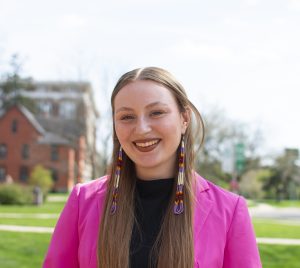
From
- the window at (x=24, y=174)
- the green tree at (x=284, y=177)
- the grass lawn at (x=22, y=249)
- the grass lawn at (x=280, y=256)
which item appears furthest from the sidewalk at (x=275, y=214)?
the window at (x=24, y=174)

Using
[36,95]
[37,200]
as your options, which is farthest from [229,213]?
[36,95]

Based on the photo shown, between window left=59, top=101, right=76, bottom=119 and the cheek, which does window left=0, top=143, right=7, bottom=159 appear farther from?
the cheek

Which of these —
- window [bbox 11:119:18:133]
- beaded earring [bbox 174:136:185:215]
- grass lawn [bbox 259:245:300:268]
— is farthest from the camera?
window [bbox 11:119:18:133]

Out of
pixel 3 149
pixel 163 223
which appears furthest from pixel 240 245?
pixel 3 149

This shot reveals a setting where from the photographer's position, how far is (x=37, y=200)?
30.1 meters

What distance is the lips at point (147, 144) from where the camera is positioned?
6.98ft

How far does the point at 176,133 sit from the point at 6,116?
56.4m

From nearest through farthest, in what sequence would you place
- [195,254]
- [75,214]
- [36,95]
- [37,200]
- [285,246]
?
1. [195,254]
2. [75,214]
3. [285,246]
4. [37,200]
5. [36,95]

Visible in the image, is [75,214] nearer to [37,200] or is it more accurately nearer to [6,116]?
[37,200]

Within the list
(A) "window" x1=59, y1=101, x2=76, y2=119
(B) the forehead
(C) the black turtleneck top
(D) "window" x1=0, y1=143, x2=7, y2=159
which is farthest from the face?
(D) "window" x1=0, y1=143, x2=7, y2=159

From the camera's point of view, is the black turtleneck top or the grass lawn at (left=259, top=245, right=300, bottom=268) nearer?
the black turtleneck top

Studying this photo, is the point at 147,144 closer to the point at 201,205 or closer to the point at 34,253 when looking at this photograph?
the point at 201,205

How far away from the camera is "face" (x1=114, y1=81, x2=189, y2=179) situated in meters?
2.10

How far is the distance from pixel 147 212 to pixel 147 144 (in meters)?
0.30
